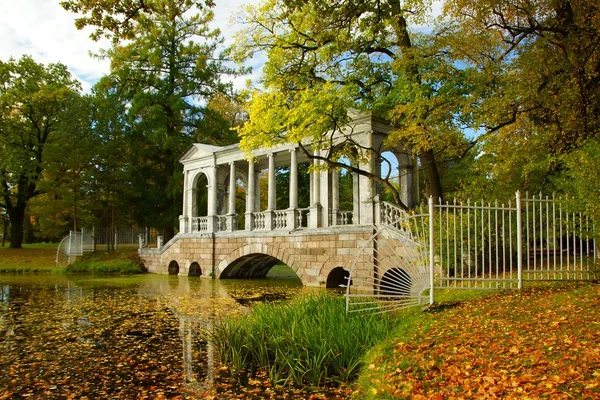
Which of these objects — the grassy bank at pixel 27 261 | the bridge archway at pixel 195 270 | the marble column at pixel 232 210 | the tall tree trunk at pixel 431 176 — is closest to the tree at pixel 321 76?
the tall tree trunk at pixel 431 176

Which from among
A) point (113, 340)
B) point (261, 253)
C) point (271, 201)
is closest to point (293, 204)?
point (271, 201)

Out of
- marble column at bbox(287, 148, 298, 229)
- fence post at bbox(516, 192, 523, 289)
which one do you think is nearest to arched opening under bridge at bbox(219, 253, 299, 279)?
marble column at bbox(287, 148, 298, 229)

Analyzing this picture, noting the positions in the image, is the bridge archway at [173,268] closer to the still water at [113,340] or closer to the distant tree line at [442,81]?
the still water at [113,340]

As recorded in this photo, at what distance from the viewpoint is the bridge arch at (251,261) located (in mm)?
17969

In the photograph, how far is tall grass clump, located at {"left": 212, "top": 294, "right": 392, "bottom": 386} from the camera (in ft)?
19.0

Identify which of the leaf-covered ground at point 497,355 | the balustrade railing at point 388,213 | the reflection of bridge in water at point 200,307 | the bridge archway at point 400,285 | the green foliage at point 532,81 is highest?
the green foliage at point 532,81

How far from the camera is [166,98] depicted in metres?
25.9

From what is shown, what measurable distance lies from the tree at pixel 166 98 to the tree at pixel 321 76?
44.5 ft

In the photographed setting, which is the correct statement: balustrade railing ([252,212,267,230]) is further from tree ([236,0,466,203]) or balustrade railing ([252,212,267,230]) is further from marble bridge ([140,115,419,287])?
tree ([236,0,466,203])

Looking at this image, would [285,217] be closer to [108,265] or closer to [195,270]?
[195,270]

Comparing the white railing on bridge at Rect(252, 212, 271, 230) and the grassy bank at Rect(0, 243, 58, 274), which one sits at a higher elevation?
the white railing on bridge at Rect(252, 212, 271, 230)

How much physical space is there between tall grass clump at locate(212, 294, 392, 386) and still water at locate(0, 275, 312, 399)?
Answer: 0.52 meters

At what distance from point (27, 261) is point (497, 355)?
26223 mm

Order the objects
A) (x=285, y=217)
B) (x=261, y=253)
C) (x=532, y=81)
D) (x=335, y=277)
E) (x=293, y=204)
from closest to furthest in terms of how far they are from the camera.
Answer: (x=532, y=81)
(x=335, y=277)
(x=293, y=204)
(x=285, y=217)
(x=261, y=253)
